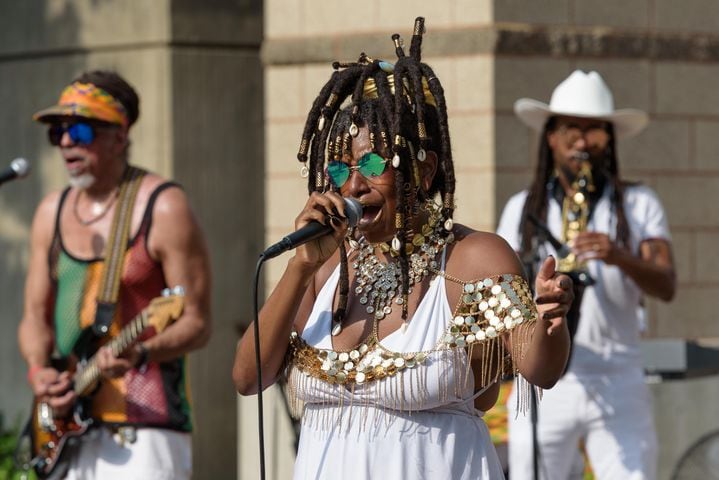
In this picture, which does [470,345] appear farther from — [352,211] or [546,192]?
[546,192]

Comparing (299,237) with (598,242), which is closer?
(299,237)

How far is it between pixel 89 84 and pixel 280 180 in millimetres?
2891

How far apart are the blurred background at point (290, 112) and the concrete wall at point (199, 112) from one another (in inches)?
0.5

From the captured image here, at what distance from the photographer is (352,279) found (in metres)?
4.18

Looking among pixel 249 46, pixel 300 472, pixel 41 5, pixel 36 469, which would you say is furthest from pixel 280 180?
pixel 300 472

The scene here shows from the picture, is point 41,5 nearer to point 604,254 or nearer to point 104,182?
point 104,182

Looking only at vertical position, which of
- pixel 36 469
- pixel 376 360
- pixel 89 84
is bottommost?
pixel 36 469

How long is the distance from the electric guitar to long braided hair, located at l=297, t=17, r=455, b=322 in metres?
1.98

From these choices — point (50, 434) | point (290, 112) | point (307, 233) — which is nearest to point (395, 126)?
point (307, 233)

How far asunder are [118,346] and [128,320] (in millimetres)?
125

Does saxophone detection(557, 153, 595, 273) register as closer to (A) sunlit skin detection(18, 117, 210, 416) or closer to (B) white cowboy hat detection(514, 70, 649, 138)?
(B) white cowboy hat detection(514, 70, 649, 138)

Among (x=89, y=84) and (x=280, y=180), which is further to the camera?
(x=280, y=180)

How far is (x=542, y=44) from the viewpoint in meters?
8.73

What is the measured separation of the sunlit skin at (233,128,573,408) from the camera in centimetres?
384
